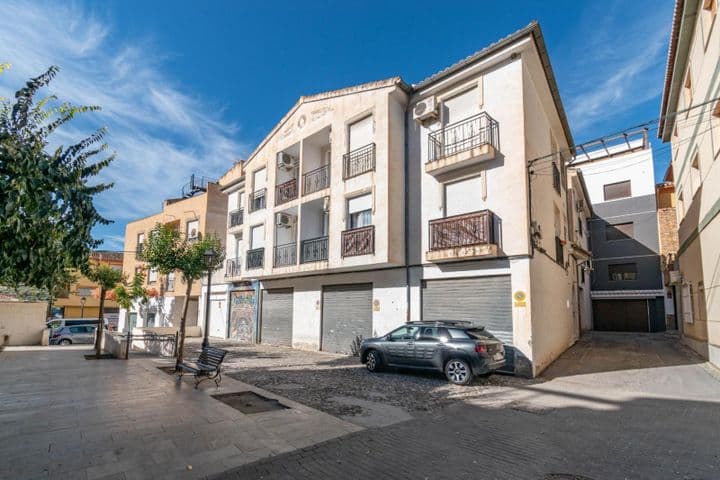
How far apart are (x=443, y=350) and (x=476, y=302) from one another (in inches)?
93.8

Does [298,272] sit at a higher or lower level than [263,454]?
higher

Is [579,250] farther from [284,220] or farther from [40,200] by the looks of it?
[40,200]

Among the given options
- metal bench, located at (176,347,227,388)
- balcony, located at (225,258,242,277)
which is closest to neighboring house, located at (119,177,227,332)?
balcony, located at (225,258,242,277)

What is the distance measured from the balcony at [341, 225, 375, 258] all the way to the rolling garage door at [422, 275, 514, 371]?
7.31 ft

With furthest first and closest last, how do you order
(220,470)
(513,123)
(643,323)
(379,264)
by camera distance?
1. (643,323)
2. (379,264)
3. (513,123)
4. (220,470)

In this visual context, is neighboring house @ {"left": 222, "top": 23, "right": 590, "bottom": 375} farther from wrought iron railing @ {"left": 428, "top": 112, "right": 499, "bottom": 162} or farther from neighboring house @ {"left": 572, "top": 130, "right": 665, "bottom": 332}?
neighboring house @ {"left": 572, "top": 130, "right": 665, "bottom": 332}

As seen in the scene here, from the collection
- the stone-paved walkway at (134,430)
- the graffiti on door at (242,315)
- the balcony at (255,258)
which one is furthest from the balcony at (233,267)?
the stone-paved walkway at (134,430)

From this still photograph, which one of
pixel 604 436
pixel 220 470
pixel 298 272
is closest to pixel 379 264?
pixel 298 272

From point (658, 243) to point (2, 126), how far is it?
3312cm

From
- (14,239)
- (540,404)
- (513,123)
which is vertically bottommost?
(540,404)

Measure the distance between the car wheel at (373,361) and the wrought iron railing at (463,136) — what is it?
644 cm

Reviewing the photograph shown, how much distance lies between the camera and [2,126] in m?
3.76

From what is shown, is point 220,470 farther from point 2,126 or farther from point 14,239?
point 2,126

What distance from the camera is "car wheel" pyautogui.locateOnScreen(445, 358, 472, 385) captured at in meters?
9.37
